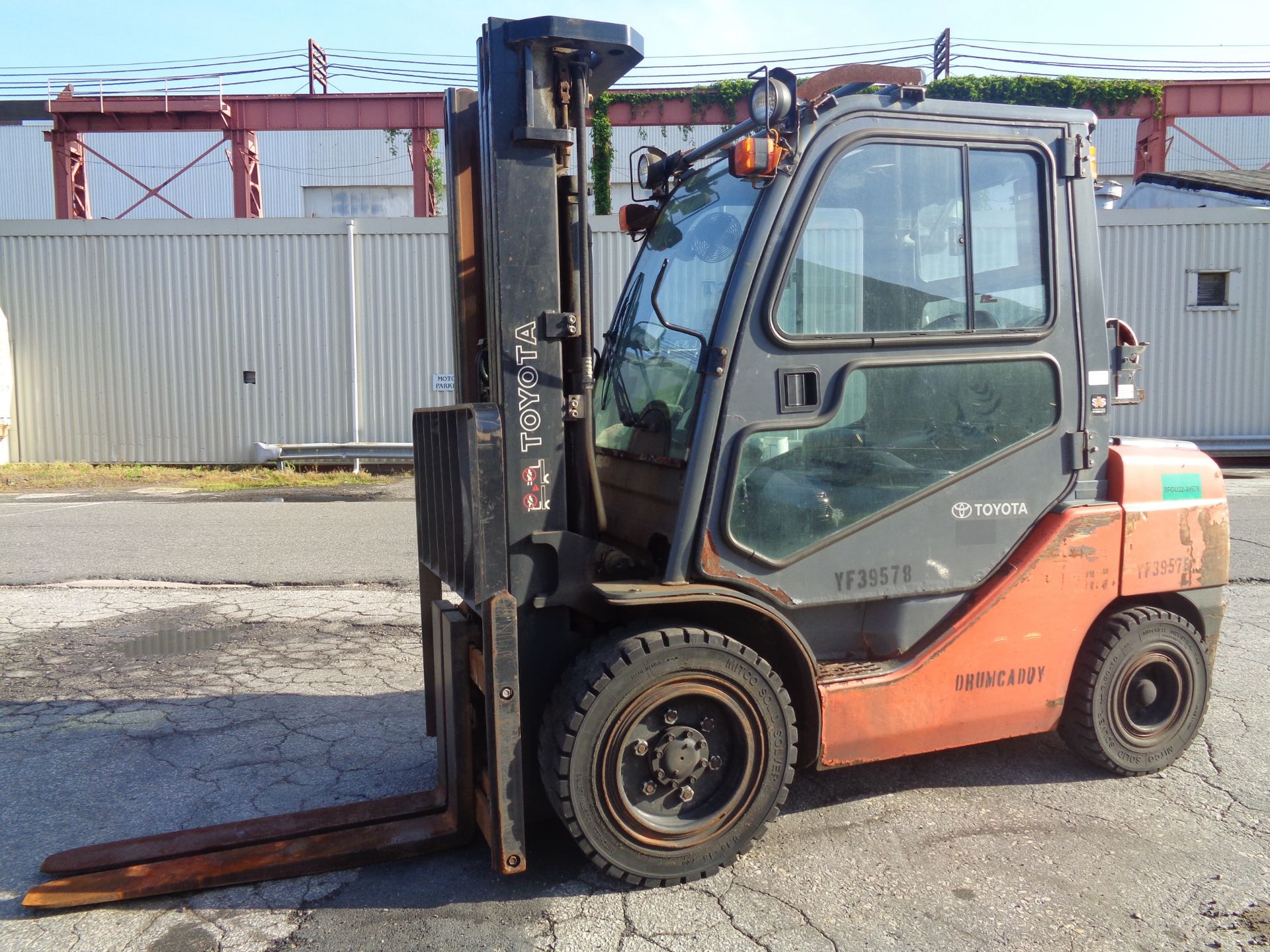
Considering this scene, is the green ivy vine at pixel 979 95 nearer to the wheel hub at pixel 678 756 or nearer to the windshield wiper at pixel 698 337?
the windshield wiper at pixel 698 337

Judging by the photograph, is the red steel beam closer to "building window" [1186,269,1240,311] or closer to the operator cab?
"building window" [1186,269,1240,311]

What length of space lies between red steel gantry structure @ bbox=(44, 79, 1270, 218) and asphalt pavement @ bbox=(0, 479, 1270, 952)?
60.1 feet

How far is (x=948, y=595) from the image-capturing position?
370 cm

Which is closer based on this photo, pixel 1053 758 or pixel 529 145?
pixel 529 145

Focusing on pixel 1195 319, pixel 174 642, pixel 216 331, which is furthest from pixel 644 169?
pixel 1195 319

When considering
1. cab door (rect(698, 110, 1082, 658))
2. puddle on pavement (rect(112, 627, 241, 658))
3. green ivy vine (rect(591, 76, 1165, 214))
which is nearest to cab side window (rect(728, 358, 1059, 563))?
cab door (rect(698, 110, 1082, 658))

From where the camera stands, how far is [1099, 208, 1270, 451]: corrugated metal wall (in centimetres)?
1647

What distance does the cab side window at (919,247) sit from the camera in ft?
10.9

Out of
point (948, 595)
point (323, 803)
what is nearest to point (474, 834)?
→ point (323, 803)

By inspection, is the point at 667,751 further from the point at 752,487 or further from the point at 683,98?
the point at 683,98

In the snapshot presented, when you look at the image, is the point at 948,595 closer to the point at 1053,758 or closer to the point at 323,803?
the point at 1053,758

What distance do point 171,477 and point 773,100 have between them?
1429 cm

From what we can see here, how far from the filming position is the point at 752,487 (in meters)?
3.28

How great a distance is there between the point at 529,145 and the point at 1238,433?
17350 mm
